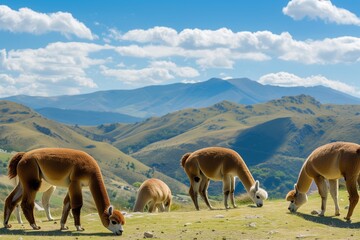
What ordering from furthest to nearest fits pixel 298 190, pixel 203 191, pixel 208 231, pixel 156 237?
pixel 203 191 < pixel 298 190 < pixel 208 231 < pixel 156 237

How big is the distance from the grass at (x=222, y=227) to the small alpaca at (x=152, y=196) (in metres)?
4.35

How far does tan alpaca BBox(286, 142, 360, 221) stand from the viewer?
21.4 m

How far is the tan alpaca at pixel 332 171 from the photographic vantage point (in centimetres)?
2144

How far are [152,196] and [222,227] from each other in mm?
9028

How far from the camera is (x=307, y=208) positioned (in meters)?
24.8

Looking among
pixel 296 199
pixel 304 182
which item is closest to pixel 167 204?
pixel 296 199

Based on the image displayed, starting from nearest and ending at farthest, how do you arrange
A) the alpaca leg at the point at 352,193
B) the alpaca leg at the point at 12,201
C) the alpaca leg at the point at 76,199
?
the alpaca leg at the point at 76,199 → the alpaca leg at the point at 12,201 → the alpaca leg at the point at 352,193

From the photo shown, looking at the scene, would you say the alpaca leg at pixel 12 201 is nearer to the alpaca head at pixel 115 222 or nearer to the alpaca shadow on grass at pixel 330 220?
the alpaca head at pixel 115 222

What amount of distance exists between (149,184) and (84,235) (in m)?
10.6

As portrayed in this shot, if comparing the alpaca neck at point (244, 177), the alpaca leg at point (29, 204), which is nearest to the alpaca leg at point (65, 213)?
the alpaca leg at point (29, 204)

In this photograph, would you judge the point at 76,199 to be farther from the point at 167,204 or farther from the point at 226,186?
the point at 167,204

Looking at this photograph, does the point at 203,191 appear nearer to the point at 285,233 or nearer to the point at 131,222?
the point at 131,222

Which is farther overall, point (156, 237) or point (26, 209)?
point (26, 209)

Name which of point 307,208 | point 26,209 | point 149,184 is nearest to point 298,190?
point 307,208
